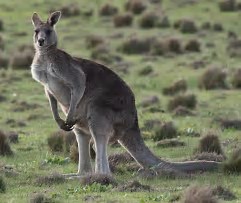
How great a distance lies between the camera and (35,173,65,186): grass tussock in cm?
1148

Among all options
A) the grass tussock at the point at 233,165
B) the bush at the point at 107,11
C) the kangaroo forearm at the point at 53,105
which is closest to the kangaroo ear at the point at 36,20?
the kangaroo forearm at the point at 53,105

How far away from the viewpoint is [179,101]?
19953 millimetres

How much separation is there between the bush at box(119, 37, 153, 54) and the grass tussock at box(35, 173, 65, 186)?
16193 mm

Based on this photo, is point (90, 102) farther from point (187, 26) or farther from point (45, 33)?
point (187, 26)

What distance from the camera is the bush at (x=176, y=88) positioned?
21.5 m

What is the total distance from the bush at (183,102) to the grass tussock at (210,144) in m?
5.70

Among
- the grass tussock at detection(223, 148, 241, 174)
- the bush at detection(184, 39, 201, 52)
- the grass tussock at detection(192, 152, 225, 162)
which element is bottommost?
the grass tussock at detection(223, 148, 241, 174)

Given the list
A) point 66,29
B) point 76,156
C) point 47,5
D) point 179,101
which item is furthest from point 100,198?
point 47,5

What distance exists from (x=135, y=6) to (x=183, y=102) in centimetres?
1621

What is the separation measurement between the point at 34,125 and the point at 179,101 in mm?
3593

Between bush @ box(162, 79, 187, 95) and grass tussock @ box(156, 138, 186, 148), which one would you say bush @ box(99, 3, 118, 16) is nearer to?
bush @ box(162, 79, 187, 95)

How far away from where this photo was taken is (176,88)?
70.7 feet

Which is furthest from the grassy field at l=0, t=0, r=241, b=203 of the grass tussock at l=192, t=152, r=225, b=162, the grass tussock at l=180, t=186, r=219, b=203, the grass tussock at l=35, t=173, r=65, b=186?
the grass tussock at l=180, t=186, r=219, b=203

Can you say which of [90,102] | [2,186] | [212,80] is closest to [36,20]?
[90,102]
